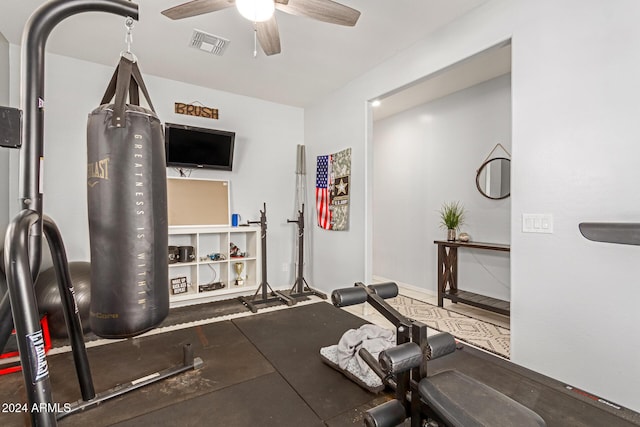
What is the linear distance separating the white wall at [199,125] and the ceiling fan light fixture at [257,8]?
2240 mm

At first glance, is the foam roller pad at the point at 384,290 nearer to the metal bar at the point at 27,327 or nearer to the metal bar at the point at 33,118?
the metal bar at the point at 27,327

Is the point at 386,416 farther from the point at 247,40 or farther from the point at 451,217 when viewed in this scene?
the point at 451,217

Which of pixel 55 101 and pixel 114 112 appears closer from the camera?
pixel 114 112

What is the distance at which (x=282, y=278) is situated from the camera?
485 centimetres

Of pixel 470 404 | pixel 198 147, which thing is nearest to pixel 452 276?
pixel 470 404

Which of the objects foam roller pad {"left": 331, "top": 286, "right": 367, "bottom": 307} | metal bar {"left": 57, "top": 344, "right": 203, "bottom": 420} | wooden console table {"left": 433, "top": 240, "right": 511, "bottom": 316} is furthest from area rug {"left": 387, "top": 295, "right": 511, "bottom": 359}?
metal bar {"left": 57, "top": 344, "right": 203, "bottom": 420}

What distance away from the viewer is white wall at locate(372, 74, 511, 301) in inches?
150

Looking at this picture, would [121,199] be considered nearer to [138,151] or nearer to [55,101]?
[138,151]

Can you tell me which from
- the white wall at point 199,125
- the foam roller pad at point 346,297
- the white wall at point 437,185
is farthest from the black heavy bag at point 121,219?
the white wall at point 437,185

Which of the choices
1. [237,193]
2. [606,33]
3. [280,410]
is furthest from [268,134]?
[280,410]

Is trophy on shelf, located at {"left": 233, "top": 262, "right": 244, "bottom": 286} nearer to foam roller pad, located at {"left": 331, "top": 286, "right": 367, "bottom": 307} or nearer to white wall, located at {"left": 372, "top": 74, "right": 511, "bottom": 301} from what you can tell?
white wall, located at {"left": 372, "top": 74, "right": 511, "bottom": 301}

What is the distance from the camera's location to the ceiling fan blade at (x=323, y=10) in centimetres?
202

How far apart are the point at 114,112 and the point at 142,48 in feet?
8.24

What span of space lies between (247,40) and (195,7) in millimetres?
1014
